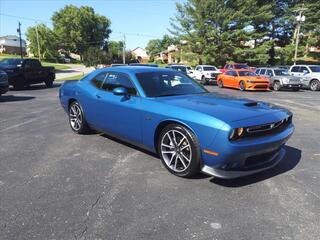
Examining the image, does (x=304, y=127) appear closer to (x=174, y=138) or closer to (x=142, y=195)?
(x=174, y=138)

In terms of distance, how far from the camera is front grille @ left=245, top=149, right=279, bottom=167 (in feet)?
13.0

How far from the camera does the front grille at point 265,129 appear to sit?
151 inches

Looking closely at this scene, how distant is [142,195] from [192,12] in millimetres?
42284

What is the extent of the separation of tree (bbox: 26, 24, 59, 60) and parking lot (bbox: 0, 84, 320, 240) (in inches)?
3254

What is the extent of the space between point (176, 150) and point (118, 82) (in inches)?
71.1

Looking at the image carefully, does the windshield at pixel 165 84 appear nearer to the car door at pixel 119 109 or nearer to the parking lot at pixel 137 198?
the car door at pixel 119 109

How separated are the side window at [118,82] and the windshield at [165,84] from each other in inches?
6.9

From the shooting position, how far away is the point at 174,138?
433 cm

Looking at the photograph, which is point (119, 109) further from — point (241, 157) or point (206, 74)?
point (206, 74)

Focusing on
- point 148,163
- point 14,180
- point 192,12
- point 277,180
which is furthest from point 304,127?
point 192,12

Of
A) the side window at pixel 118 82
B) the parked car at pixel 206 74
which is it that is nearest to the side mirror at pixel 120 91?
the side window at pixel 118 82

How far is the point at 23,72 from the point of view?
17.1 meters

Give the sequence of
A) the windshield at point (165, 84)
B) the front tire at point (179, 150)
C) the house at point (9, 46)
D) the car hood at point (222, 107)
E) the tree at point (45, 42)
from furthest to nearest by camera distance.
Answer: the house at point (9, 46) → the tree at point (45, 42) → the windshield at point (165, 84) → the front tire at point (179, 150) → the car hood at point (222, 107)

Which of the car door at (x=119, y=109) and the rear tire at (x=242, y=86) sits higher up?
the car door at (x=119, y=109)
